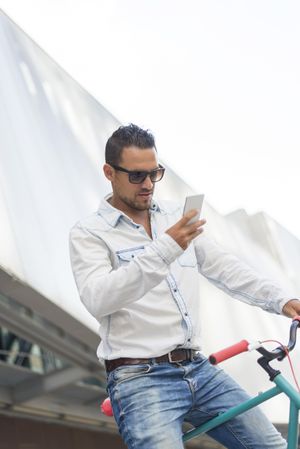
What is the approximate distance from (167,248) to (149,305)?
0.36m

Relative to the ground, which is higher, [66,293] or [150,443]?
[150,443]

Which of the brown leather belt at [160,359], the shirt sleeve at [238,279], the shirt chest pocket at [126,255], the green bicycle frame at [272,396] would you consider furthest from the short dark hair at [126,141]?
the green bicycle frame at [272,396]

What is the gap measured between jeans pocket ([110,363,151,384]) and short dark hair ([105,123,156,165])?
749 millimetres

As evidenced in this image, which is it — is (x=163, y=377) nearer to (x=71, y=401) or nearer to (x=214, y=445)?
(x=71, y=401)

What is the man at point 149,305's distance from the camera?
90.4 inches

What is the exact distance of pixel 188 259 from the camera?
9.14 feet

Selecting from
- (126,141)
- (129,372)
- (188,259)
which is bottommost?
(129,372)

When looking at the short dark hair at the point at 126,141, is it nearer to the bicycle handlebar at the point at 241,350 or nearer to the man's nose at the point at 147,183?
the man's nose at the point at 147,183

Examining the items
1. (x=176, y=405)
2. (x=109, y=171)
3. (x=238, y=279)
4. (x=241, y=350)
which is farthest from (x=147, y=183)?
(x=176, y=405)

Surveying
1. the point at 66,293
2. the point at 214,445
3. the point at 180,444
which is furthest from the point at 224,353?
the point at 214,445

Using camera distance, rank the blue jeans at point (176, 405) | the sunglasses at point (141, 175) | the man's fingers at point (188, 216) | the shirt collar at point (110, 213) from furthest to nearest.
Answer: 1. the shirt collar at point (110, 213)
2. the sunglasses at point (141, 175)
3. the blue jeans at point (176, 405)
4. the man's fingers at point (188, 216)

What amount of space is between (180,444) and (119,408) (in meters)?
0.24

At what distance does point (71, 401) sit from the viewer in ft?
39.3

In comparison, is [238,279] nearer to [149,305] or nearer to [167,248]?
[149,305]
